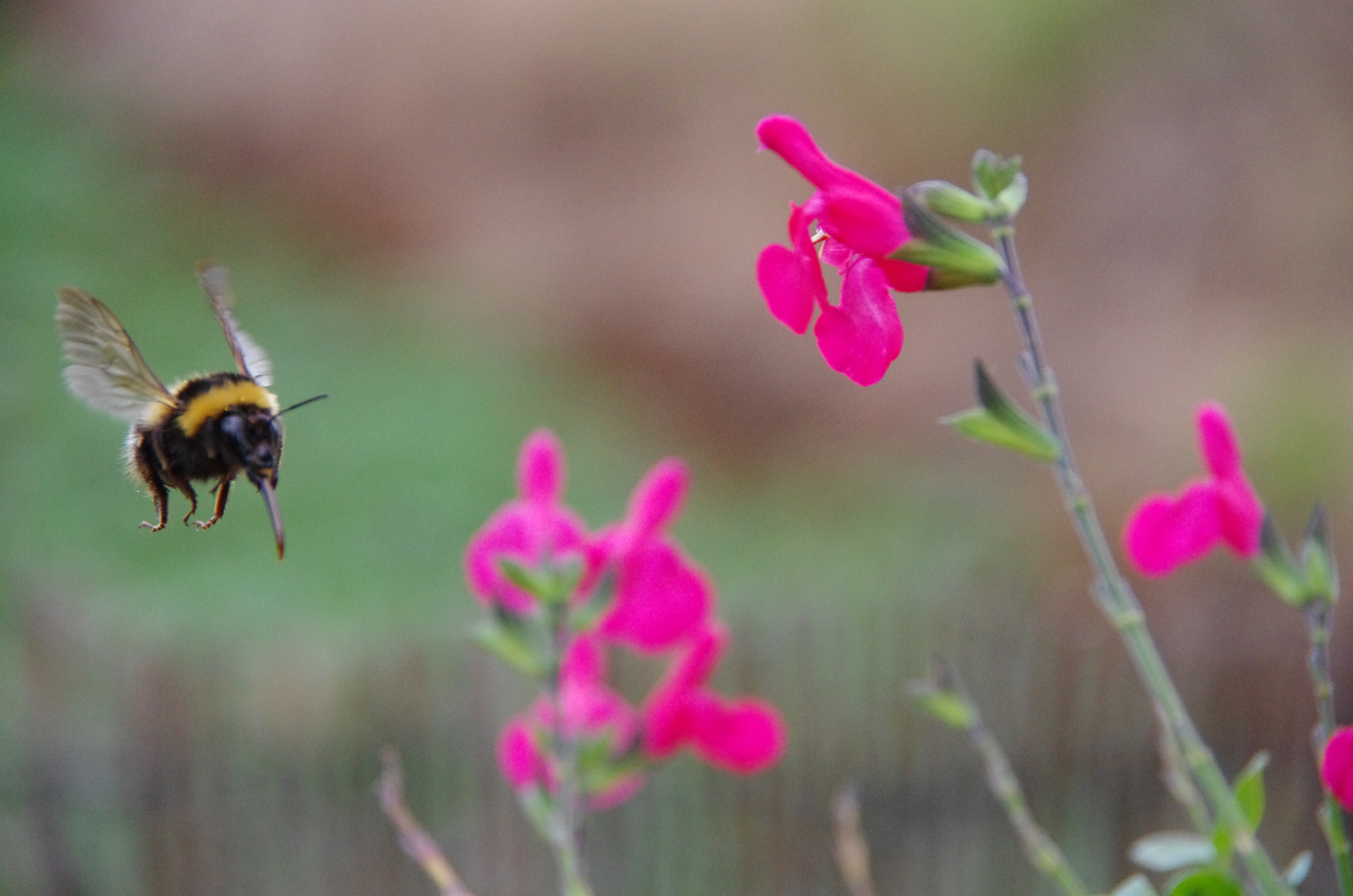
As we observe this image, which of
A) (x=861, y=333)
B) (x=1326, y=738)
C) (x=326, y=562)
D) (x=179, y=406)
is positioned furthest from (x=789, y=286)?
(x=326, y=562)

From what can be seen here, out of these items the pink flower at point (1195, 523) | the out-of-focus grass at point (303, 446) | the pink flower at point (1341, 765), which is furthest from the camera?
the out-of-focus grass at point (303, 446)

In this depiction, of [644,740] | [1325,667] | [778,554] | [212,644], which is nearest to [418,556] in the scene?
[778,554]

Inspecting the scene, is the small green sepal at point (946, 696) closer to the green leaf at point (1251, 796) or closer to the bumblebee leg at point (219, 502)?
the green leaf at point (1251, 796)

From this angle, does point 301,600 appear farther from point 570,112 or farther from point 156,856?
point 570,112

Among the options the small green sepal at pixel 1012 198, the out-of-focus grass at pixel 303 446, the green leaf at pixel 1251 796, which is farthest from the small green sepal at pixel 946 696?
the out-of-focus grass at pixel 303 446

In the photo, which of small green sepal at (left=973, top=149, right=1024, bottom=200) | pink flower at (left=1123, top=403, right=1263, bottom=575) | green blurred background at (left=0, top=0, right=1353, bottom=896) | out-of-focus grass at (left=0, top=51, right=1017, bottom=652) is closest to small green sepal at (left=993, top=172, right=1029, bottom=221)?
small green sepal at (left=973, top=149, right=1024, bottom=200)

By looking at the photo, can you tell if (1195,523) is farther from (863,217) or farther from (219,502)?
(219,502)
